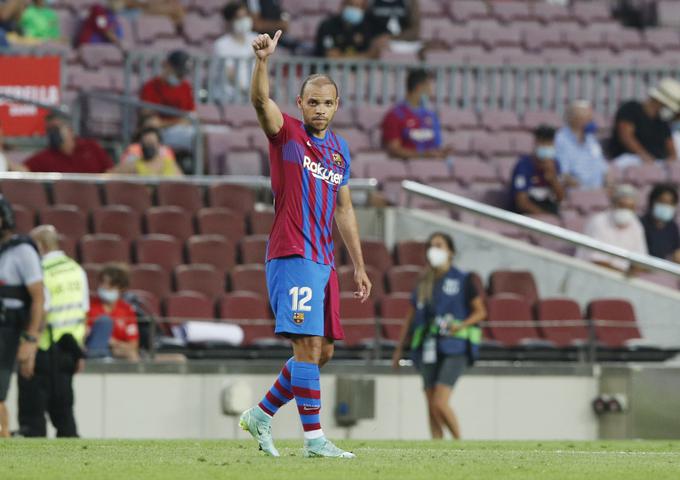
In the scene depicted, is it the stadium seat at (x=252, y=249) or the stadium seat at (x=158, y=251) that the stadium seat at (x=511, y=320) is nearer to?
the stadium seat at (x=252, y=249)

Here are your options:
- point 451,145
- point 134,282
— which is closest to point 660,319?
point 451,145

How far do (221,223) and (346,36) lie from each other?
5.06 meters

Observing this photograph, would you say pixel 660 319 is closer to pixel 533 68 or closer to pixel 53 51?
pixel 533 68

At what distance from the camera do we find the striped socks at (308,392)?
971 cm

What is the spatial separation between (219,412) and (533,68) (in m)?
7.64

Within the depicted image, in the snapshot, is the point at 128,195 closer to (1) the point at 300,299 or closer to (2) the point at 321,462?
(1) the point at 300,299

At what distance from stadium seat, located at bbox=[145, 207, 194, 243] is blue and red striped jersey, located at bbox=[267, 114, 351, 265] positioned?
8.36 m

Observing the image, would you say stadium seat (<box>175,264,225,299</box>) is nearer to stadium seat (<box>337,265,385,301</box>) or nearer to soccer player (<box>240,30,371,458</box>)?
stadium seat (<box>337,265,385,301</box>)

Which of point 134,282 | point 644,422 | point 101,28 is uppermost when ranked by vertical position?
point 101,28

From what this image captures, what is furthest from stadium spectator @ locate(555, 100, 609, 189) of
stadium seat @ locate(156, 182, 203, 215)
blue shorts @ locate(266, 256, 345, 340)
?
blue shorts @ locate(266, 256, 345, 340)

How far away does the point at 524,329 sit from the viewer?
17812 millimetres

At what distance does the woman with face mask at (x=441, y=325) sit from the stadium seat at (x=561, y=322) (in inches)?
91.6

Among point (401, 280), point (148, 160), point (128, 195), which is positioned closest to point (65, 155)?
point (148, 160)

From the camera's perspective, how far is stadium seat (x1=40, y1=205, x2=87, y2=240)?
17.8 m
